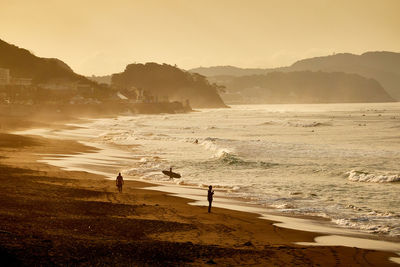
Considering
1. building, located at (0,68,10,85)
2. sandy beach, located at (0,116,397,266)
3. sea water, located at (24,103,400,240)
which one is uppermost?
building, located at (0,68,10,85)

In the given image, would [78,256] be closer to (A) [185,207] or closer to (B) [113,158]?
(A) [185,207]

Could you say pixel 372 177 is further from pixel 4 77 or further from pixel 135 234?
pixel 4 77

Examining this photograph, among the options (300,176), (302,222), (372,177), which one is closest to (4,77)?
(300,176)

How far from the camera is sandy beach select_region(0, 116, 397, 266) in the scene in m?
12.1

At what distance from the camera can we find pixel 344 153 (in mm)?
48906

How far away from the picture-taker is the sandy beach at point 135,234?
12133 millimetres

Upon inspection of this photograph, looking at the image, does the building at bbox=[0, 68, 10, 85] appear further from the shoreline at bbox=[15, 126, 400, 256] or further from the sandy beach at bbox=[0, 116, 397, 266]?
the sandy beach at bbox=[0, 116, 397, 266]

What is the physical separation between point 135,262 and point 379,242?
8821 mm

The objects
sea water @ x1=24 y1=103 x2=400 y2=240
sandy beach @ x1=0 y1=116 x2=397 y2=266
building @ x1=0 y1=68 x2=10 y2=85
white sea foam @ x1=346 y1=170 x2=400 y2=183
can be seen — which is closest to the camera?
sandy beach @ x1=0 y1=116 x2=397 y2=266

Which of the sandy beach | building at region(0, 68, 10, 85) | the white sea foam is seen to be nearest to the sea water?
the white sea foam

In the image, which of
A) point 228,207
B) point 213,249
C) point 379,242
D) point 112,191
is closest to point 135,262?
point 213,249

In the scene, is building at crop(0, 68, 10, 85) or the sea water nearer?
the sea water

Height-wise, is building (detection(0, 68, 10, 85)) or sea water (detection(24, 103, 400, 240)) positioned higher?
building (detection(0, 68, 10, 85))

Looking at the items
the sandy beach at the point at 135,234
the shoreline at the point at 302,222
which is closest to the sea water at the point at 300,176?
the shoreline at the point at 302,222
